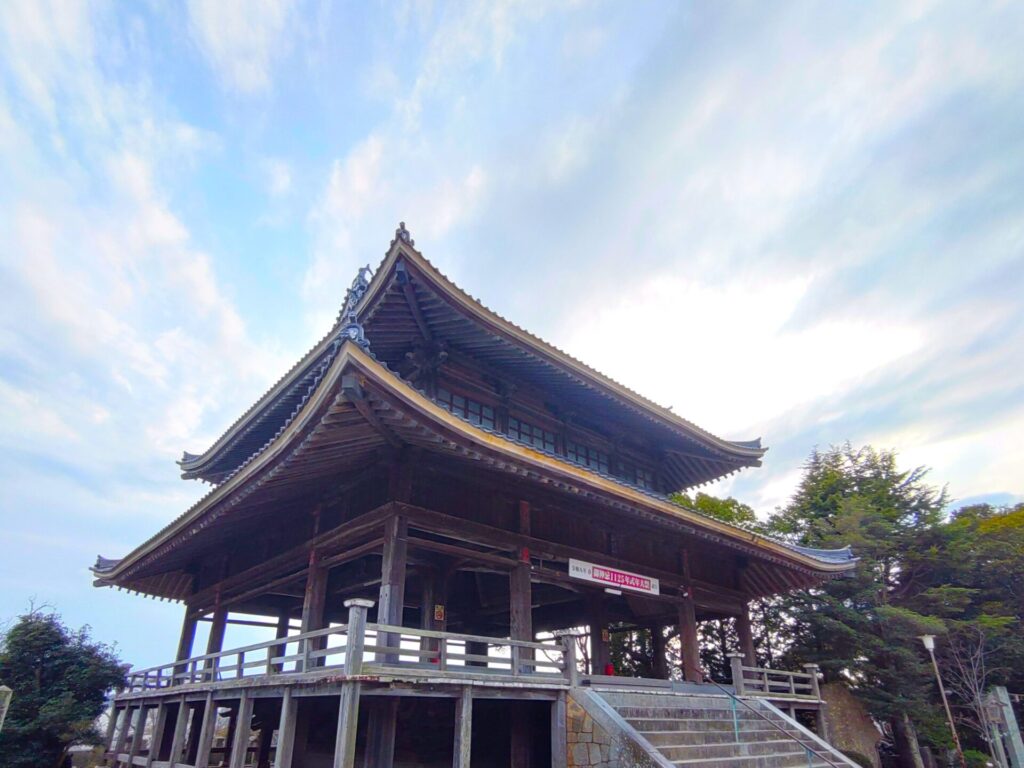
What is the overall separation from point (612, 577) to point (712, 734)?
3.37 meters

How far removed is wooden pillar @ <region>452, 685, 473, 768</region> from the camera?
27.3 feet

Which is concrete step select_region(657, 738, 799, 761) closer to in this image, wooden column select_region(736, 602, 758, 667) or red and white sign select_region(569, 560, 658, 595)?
red and white sign select_region(569, 560, 658, 595)

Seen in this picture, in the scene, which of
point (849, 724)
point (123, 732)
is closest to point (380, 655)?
point (123, 732)

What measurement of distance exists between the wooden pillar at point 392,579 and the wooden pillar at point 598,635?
7.09m

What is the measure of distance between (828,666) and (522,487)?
16.9 metres

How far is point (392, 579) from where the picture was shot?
9.50 m

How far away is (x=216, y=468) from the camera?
57.1 ft

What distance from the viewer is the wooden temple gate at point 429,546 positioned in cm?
879

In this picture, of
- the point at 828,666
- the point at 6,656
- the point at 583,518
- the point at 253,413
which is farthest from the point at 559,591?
the point at 6,656

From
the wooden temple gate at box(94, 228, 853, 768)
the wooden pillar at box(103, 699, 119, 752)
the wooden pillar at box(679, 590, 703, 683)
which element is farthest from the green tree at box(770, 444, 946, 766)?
the wooden pillar at box(103, 699, 119, 752)

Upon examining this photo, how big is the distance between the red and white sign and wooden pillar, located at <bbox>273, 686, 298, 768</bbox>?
216 inches

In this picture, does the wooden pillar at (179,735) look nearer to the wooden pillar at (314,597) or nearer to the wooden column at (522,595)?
the wooden pillar at (314,597)

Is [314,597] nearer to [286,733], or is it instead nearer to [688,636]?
[286,733]

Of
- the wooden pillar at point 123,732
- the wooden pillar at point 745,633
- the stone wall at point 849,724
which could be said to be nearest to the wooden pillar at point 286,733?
the wooden pillar at point 123,732
